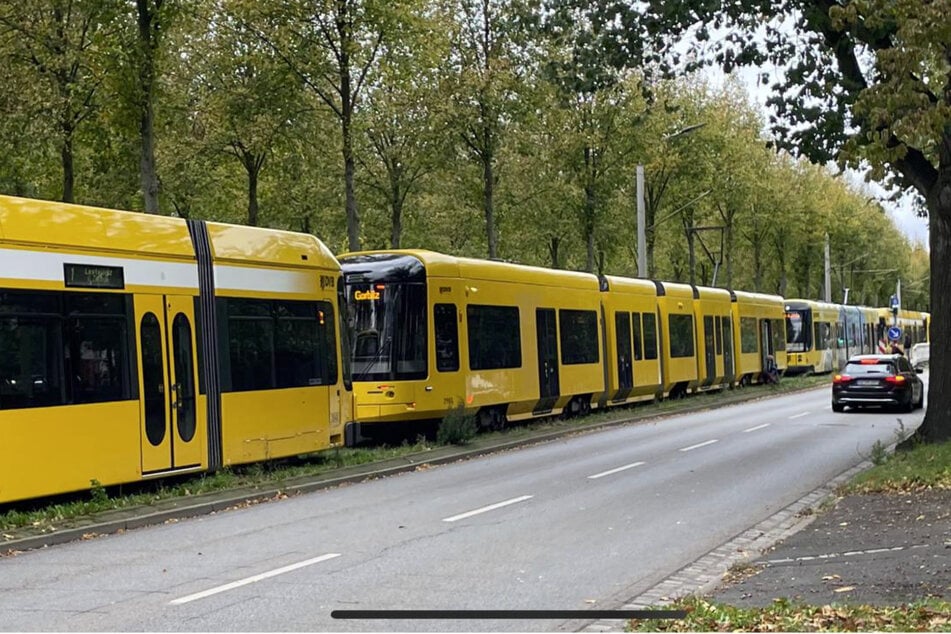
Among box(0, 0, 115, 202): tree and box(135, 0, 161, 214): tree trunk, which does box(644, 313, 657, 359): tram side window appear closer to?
box(0, 0, 115, 202): tree

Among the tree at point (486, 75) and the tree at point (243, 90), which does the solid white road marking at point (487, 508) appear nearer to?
the tree at point (243, 90)

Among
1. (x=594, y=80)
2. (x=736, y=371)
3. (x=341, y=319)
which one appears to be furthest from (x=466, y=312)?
(x=736, y=371)

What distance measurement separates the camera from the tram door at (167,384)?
45.1ft

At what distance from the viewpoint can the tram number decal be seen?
42.0 ft

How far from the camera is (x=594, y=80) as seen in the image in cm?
1817

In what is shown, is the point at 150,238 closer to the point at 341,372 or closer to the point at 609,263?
the point at 341,372

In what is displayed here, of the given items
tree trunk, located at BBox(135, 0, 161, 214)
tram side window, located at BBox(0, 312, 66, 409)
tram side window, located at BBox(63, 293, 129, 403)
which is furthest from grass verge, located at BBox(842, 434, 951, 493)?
tree trunk, located at BBox(135, 0, 161, 214)

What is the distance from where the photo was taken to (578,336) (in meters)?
27.2

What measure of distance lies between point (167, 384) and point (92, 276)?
5.57 feet

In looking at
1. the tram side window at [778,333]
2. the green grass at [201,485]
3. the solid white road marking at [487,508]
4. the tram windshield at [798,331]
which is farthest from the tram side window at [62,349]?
the tram windshield at [798,331]

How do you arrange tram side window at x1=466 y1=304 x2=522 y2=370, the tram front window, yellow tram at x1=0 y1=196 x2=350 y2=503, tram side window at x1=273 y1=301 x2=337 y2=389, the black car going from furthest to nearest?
the black car → tram side window at x1=466 y1=304 x2=522 y2=370 → the tram front window → tram side window at x1=273 y1=301 x2=337 y2=389 → yellow tram at x1=0 y1=196 x2=350 y2=503

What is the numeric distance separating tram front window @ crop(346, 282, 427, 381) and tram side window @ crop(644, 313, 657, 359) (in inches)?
485

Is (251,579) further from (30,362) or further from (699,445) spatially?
(699,445)

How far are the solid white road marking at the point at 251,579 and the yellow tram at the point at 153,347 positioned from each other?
3.77 m
